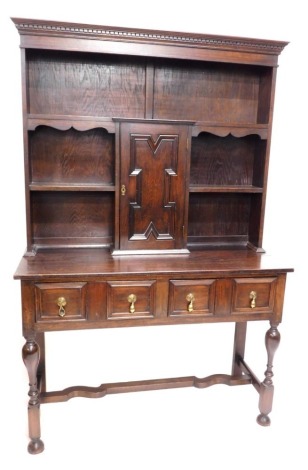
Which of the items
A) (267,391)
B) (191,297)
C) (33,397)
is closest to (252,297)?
(191,297)

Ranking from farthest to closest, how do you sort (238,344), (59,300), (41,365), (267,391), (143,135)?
1. (238,344)
2. (41,365)
3. (267,391)
4. (143,135)
5. (59,300)

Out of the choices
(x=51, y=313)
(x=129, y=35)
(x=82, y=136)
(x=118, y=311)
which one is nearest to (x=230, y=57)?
(x=129, y=35)

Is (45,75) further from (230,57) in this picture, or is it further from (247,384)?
(247,384)

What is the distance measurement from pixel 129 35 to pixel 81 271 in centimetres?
129

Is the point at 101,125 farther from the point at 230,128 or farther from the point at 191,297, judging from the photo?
the point at 191,297

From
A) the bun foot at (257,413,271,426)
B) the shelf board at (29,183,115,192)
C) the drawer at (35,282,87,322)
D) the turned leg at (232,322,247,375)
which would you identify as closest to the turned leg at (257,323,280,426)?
the bun foot at (257,413,271,426)

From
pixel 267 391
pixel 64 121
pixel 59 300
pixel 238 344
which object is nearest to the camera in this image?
pixel 59 300

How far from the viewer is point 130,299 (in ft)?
7.32

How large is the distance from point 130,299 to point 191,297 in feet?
1.09

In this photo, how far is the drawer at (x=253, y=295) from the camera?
2348mm

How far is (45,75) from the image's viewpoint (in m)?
2.46

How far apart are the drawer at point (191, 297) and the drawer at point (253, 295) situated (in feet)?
0.45

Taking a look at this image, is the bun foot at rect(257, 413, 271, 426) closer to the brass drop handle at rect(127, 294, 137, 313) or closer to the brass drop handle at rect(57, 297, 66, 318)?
the brass drop handle at rect(127, 294, 137, 313)

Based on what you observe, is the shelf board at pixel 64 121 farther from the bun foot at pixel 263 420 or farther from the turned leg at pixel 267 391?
the bun foot at pixel 263 420
